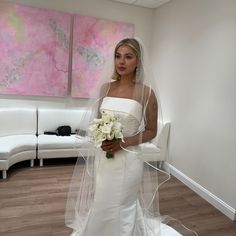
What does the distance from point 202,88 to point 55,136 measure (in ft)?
7.48

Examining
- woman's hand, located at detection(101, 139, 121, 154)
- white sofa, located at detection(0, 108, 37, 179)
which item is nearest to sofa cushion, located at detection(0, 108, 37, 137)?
white sofa, located at detection(0, 108, 37, 179)

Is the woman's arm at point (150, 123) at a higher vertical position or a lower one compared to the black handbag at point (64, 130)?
higher

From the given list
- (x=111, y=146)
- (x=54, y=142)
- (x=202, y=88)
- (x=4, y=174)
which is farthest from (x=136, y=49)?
(x=4, y=174)

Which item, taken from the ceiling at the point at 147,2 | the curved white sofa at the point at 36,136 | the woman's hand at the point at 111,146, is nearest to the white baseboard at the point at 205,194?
the curved white sofa at the point at 36,136

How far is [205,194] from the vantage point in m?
3.20

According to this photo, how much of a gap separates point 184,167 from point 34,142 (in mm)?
2180

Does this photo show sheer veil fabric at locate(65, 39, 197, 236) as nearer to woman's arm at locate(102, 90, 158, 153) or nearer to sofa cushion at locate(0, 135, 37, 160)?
woman's arm at locate(102, 90, 158, 153)

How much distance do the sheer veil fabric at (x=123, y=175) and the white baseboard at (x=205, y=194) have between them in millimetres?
1147

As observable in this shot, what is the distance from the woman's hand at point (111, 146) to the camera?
1.72 metres

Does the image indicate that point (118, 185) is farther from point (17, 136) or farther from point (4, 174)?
point (17, 136)

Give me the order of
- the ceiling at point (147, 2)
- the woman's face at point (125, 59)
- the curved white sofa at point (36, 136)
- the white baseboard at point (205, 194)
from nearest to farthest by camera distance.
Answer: the woman's face at point (125, 59) → the white baseboard at point (205, 194) → the curved white sofa at point (36, 136) → the ceiling at point (147, 2)

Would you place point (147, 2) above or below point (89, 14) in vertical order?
above

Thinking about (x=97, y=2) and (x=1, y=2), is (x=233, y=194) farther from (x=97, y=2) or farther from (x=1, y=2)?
(x=1, y=2)

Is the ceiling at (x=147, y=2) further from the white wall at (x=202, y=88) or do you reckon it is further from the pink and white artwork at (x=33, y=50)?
the pink and white artwork at (x=33, y=50)
